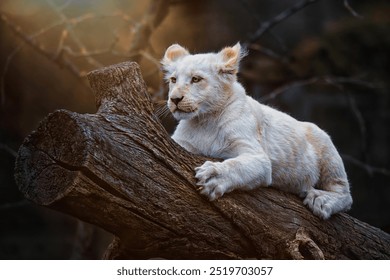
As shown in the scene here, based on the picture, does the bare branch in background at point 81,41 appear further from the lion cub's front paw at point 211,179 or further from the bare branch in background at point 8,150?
the lion cub's front paw at point 211,179

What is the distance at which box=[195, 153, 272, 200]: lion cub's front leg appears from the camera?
8.78 feet

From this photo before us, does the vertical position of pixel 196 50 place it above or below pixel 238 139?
above

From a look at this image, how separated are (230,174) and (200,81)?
0.48 metres

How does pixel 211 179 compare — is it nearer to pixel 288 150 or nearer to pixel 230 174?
pixel 230 174

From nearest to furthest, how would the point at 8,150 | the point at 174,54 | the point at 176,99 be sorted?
the point at 176,99 → the point at 174,54 → the point at 8,150

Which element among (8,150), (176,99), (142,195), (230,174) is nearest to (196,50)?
(8,150)

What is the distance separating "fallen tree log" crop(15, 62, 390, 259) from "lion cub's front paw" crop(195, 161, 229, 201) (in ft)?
0.13

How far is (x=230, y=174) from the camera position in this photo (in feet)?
8.88

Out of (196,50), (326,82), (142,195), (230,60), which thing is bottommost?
(326,82)

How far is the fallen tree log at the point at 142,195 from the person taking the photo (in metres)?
2.46

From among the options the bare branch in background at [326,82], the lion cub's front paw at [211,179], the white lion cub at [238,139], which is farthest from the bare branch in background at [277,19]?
the lion cub's front paw at [211,179]

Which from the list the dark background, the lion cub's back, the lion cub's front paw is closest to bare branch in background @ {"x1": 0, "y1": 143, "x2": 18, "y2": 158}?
the dark background

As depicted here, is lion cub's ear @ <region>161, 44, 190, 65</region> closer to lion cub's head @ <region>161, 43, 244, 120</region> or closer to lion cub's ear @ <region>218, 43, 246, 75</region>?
lion cub's head @ <region>161, 43, 244, 120</region>
